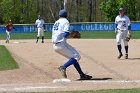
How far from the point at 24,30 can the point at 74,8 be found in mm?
38087

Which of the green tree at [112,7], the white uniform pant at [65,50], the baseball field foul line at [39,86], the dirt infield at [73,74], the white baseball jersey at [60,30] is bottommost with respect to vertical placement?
the dirt infield at [73,74]

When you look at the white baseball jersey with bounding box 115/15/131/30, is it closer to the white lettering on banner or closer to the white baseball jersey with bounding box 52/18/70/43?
the white baseball jersey with bounding box 52/18/70/43

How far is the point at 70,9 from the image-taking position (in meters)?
84.3

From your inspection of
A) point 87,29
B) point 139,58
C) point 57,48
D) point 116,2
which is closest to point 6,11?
point 116,2

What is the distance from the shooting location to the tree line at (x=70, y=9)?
217 ft

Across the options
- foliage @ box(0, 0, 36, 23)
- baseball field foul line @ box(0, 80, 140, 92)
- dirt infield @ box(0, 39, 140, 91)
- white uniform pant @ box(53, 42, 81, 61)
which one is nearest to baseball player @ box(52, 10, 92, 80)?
white uniform pant @ box(53, 42, 81, 61)

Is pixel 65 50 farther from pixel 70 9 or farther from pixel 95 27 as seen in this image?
pixel 70 9

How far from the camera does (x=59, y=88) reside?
971 cm

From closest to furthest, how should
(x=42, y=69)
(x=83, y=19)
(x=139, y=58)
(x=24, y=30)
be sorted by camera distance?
(x=42, y=69), (x=139, y=58), (x=24, y=30), (x=83, y=19)

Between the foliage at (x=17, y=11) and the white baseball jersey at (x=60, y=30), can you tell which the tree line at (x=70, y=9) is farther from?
the white baseball jersey at (x=60, y=30)

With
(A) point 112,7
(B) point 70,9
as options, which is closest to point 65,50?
(A) point 112,7

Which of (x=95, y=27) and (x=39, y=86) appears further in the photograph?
(x=95, y=27)

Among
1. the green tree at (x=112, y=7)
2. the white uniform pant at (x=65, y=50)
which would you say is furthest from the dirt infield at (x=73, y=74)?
the green tree at (x=112, y=7)

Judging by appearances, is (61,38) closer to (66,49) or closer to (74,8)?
(66,49)
